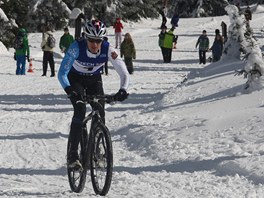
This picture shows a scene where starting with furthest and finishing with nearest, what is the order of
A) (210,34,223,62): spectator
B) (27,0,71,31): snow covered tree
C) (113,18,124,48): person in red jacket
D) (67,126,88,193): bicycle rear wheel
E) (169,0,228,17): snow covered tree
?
(169,0,228,17): snow covered tree → (27,0,71,31): snow covered tree → (113,18,124,48): person in red jacket → (210,34,223,62): spectator → (67,126,88,193): bicycle rear wheel

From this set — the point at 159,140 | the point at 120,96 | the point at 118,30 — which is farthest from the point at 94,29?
the point at 118,30

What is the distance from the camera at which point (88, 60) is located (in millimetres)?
7254

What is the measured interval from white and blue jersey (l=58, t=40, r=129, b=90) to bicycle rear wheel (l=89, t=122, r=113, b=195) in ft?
1.98

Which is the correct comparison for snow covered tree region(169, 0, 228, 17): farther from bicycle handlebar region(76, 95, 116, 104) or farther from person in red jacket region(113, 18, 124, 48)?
bicycle handlebar region(76, 95, 116, 104)

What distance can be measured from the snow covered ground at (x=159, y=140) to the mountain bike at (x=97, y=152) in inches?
7.3

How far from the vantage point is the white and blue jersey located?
23.5ft

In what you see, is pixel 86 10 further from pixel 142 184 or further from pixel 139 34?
pixel 142 184

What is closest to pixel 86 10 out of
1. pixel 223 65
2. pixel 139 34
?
pixel 139 34

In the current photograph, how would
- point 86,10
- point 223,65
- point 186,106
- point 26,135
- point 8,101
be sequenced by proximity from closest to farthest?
point 26,135 < point 186,106 < point 8,101 < point 223,65 < point 86,10

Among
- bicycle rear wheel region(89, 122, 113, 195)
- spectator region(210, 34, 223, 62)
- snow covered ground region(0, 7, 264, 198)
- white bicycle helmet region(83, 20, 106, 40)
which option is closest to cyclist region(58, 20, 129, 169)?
white bicycle helmet region(83, 20, 106, 40)

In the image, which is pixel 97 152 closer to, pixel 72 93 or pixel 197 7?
pixel 72 93

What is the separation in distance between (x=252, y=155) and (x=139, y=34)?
33330 millimetres

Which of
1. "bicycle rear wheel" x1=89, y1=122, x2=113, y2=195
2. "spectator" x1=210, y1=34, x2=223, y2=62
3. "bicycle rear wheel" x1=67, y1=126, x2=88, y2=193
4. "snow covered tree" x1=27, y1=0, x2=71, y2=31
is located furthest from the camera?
"snow covered tree" x1=27, y1=0, x2=71, y2=31

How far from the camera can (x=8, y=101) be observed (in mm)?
16797
